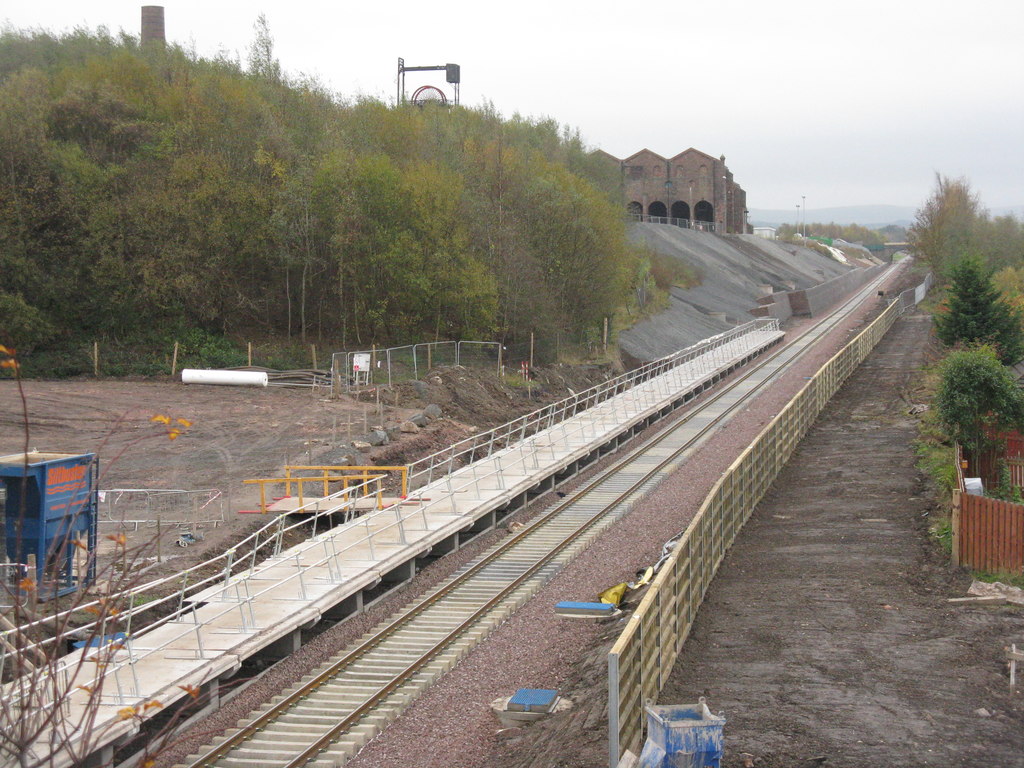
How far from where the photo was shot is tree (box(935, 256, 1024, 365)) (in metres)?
37.7

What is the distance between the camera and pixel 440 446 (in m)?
29.7

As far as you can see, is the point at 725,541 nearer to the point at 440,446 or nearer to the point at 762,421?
the point at 440,446

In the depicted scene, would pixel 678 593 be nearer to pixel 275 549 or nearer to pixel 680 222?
pixel 275 549

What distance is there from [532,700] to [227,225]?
1253 inches

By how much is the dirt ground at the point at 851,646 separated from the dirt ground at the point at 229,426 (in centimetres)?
918

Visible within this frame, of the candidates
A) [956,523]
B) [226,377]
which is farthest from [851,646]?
[226,377]

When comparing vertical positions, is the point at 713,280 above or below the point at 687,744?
above

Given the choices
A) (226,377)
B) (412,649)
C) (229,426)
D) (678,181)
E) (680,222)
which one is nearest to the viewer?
(412,649)

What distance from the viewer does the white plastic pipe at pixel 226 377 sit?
118 feet

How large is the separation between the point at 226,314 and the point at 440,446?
52.5 ft

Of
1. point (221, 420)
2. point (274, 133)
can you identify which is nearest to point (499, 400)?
point (221, 420)

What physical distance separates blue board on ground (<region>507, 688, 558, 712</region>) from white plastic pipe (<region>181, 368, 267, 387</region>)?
85.2ft

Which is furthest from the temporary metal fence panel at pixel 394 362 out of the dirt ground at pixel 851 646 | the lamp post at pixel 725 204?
the lamp post at pixel 725 204

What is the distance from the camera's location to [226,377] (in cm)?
3616
